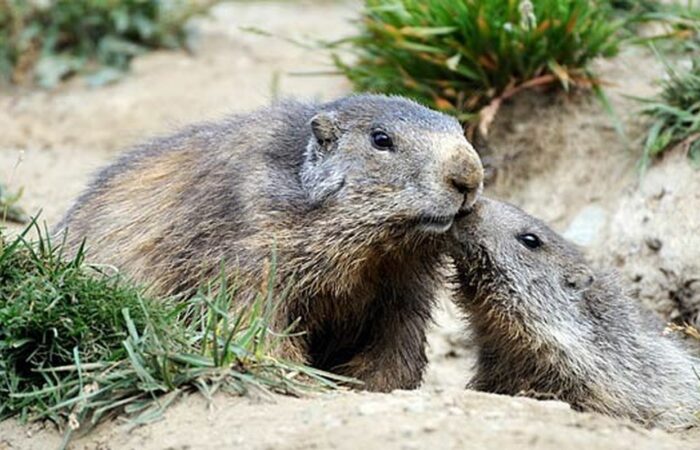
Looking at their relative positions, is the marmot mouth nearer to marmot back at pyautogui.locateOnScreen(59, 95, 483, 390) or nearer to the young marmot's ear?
marmot back at pyautogui.locateOnScreen(59, 95, 483, 390)

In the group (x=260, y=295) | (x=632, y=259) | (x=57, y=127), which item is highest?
(x=260, y=295)

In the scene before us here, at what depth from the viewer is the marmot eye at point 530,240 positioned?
25.2ft

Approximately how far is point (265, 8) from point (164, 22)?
5.30ft

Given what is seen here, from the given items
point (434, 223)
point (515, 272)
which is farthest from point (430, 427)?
point (515, 272)

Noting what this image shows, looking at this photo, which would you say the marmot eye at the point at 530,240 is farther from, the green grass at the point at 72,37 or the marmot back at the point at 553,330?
the green grass at the point at 72,37

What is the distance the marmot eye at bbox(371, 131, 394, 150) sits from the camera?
22.4 ft

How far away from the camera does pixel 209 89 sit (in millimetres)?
11695

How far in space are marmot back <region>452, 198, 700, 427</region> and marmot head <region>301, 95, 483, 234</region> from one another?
0.68 metres

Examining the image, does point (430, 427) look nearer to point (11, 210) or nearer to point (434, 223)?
point (434, 223)

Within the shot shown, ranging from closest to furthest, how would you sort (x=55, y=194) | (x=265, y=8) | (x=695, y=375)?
1. (x=695, y=375)
2. (x=55, y=194)
3. (x=265, y=8)

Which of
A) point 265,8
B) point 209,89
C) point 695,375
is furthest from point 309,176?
point 265,8

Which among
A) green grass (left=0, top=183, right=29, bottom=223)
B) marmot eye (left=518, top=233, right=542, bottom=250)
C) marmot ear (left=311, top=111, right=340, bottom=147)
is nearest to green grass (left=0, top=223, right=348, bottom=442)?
marmot ear (left=311, top=111, right=340, bottom=147)

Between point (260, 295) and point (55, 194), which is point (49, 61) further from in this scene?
point (260, 295)

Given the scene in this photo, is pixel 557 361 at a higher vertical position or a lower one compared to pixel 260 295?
lower
